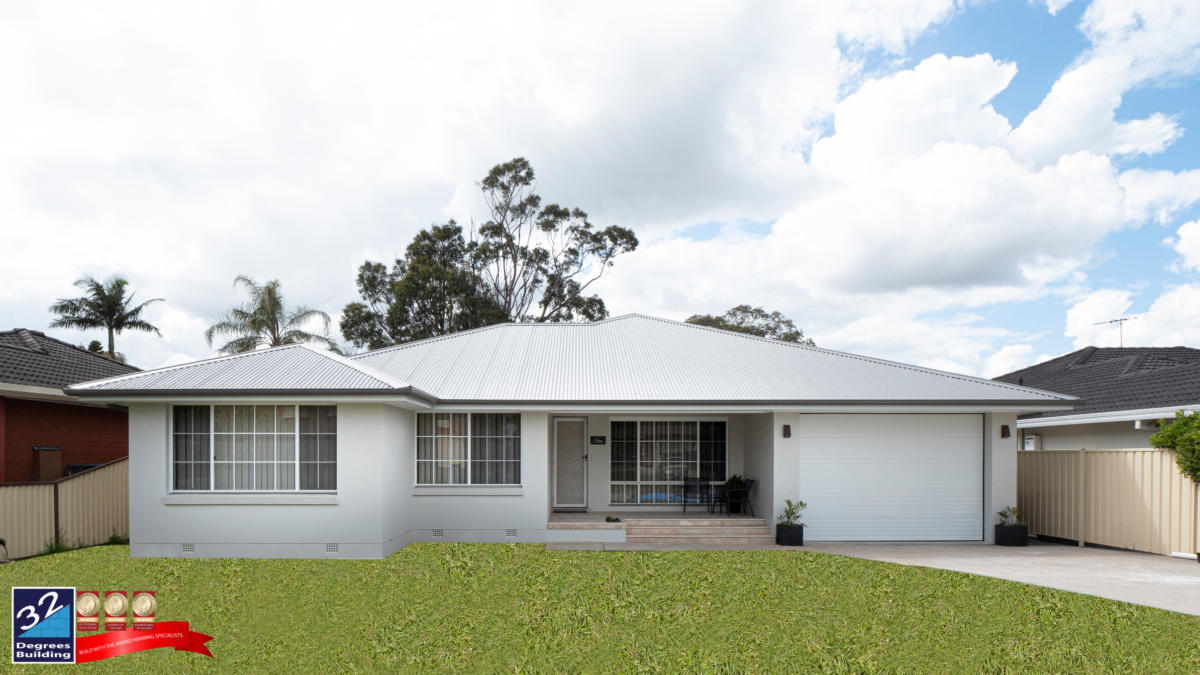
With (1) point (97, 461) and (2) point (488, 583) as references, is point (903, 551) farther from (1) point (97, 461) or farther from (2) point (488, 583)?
(1) point (97, 461)

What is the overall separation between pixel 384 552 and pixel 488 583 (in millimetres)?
2738

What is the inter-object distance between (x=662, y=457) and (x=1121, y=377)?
11.4 metres

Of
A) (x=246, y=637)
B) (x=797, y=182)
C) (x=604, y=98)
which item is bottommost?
(x=246, y=637)

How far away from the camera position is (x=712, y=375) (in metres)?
14.0

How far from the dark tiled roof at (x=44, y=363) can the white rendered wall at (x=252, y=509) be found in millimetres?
3867

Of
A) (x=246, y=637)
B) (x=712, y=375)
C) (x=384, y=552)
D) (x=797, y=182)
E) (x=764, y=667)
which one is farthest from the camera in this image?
(x=797, y=182)

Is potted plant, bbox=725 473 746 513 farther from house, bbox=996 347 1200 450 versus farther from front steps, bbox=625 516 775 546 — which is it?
house, bbox=996 347 1200 450

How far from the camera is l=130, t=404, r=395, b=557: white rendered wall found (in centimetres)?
1109

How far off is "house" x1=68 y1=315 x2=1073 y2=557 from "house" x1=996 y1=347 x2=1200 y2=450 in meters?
2.36

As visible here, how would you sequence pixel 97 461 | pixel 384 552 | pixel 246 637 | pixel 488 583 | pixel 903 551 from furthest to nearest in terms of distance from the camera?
pixel 97 461 < pixel 903 551 < pixel 384 552 < pixel 488 583 < pixel 246 637

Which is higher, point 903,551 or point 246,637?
point 246,637

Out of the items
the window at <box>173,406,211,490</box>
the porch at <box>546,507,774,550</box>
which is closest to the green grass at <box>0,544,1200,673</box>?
the window at <box>173,406,211,490</box>

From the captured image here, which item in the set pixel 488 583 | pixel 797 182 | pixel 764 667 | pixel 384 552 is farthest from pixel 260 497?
pixel 797 182

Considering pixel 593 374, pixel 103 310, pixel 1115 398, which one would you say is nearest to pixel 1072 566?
pixel 1115 398
